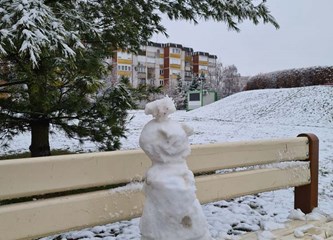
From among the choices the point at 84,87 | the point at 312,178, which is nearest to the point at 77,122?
the point at 84,87

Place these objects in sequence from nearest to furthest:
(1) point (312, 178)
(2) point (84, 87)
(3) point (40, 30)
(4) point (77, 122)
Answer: (3) point (40, 30) → (1) point (312, 178) → (2) point (84, 87) → (4) point (77, 122)

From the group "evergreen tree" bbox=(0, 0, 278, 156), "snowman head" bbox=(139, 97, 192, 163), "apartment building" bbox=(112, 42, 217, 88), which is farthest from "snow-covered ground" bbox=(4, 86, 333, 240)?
"apartment building" bbox=(112, 42, 217, 88)

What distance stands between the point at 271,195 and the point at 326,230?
133 centimetres

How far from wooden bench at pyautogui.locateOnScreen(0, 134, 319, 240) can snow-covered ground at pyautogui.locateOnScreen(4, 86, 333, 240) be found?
0.39 metres

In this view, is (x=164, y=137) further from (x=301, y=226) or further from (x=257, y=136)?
(x=257, y=136)

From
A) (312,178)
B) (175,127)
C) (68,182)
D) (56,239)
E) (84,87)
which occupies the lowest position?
(56,239)

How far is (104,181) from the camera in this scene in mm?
2238

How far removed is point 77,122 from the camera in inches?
187

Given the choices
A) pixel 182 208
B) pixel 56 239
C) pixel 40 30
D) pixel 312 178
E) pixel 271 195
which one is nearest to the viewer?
pixel 182 208

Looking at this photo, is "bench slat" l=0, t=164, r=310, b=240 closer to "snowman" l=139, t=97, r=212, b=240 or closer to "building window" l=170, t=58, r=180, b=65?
"snowman" l=139, t=97, r=212, b=240

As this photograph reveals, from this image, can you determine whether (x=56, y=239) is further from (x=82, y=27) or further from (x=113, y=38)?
(x=113, y=38)

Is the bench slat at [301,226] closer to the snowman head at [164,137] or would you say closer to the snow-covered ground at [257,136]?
the snow-covered ground at [257,136]

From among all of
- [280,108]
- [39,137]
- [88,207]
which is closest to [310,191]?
[88,207]

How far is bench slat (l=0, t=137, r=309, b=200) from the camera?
188 cm
